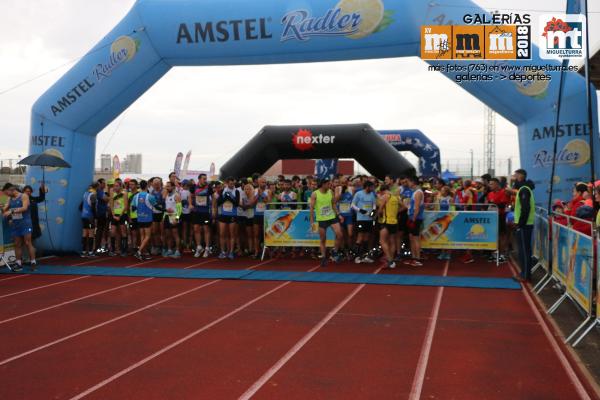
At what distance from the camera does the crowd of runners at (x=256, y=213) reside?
11.3 m

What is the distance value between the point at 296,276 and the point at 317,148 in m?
8.40

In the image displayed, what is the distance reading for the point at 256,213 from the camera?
492 inches

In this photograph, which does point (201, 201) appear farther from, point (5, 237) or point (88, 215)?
point (5, 237)

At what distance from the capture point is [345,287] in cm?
877

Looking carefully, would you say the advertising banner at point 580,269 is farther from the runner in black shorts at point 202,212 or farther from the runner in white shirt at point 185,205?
the runner in white shirt at point 185,205

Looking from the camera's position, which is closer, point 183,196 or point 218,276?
point 218,276

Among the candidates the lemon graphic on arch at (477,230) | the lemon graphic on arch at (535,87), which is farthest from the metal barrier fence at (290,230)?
the lemon graphic on arch at (535,87)

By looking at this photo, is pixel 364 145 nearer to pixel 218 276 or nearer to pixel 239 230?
pixel 239 230

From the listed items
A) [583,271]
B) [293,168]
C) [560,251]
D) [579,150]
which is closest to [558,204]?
[579,150]

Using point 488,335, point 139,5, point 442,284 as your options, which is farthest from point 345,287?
point 139,5

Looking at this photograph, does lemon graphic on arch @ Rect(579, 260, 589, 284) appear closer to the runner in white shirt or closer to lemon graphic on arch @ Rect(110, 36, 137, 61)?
the runner in white shirt

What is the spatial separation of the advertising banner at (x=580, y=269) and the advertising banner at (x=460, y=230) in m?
4.34

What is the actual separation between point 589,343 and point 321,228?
6.34 m

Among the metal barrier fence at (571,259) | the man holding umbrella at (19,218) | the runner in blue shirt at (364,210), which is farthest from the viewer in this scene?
the runner in blue shirt at (364,210)
